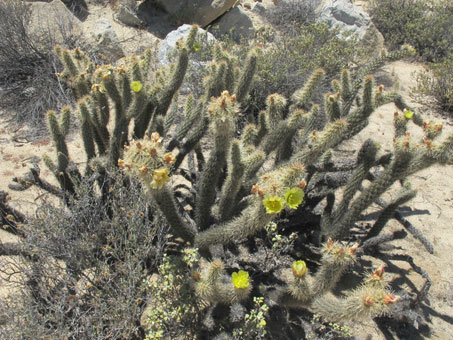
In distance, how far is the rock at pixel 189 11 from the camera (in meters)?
8.79

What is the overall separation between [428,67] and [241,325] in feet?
25.7

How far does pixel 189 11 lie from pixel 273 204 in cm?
789

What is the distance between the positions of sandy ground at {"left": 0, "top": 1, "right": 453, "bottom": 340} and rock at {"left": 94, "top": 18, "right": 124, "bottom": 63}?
8.05 feet

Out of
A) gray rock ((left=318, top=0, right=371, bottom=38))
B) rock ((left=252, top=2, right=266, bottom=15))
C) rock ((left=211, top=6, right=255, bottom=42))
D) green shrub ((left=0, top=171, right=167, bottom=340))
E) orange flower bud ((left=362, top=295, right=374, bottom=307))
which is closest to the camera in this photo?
orange flower bud ((left=362, top=295, right=374, bottom=307))

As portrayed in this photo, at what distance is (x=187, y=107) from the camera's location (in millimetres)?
3877

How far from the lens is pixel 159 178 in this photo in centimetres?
230

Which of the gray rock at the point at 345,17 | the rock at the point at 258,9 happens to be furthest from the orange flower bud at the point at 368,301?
the rock at the point at 258,9

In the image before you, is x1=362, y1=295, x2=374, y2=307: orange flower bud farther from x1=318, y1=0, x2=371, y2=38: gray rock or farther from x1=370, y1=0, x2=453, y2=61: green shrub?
x1=318, y1=0, x2=371, y2=38: gray rock

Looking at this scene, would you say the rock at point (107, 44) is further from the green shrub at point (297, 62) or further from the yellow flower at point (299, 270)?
the yellow flower at point (299, 270)

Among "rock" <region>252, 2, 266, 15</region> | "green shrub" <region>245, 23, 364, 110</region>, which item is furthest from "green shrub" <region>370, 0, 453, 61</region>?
"rock" <region>252, 2, 266, 15</region>

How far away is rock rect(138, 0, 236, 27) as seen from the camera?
8.79 metres

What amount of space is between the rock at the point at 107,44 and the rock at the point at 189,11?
186 centimetres

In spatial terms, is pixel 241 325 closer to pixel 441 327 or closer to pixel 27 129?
pixel 441 327

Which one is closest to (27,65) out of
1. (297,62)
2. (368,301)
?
(297,62)
